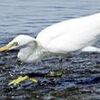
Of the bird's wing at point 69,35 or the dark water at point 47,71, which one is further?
the bird's wing at point 69,35

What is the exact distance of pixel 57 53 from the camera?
11.5 meters

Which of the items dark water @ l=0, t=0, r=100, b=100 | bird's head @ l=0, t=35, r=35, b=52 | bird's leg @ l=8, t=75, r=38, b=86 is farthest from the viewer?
bird's leg @ l=8, t=75, r=38, b=86

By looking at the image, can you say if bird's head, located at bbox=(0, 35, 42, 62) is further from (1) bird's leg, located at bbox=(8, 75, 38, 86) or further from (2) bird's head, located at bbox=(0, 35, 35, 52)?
(1) bird's leg, located at bbox=(8, 75, 38, 86)

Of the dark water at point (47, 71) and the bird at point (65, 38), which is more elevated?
the bird at point (65, 38)

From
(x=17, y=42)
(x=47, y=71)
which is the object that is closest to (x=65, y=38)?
(x=17, y=42)

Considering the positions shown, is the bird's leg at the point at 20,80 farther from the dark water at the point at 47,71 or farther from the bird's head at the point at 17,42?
the bird's head at the point at 17,42

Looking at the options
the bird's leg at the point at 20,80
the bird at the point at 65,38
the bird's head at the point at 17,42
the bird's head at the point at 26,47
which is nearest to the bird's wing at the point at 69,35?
the bird at the point at 65,38

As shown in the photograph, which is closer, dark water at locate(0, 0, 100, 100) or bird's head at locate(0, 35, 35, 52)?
dark water at locate(0, 0, 100, 100)

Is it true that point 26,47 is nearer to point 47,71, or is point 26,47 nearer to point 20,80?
point 20,80

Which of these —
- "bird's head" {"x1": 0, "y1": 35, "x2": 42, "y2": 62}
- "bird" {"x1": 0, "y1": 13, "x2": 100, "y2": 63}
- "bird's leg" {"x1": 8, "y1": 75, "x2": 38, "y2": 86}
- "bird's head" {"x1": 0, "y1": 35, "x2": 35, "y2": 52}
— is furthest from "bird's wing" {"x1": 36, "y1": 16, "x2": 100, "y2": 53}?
"bird's leg" {"x1": 8, "y1": 75, "x2": 38, "y2": 86}

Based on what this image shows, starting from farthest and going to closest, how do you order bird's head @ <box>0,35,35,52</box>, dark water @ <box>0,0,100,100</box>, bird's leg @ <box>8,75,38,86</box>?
bird's leg @ <box>8,75,38,86</box> → bird's head @ <box>0,35,35,52</box> → dark water @ <box>0,0,100,100</box>

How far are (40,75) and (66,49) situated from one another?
1.08m

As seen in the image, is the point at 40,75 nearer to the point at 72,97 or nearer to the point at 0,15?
the point at 72,97

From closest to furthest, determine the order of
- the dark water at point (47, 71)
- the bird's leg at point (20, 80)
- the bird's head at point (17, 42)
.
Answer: the dark water at point (47, 71)
the bird's head at point (17, 42)
the bird's leg at point (20, 80)
